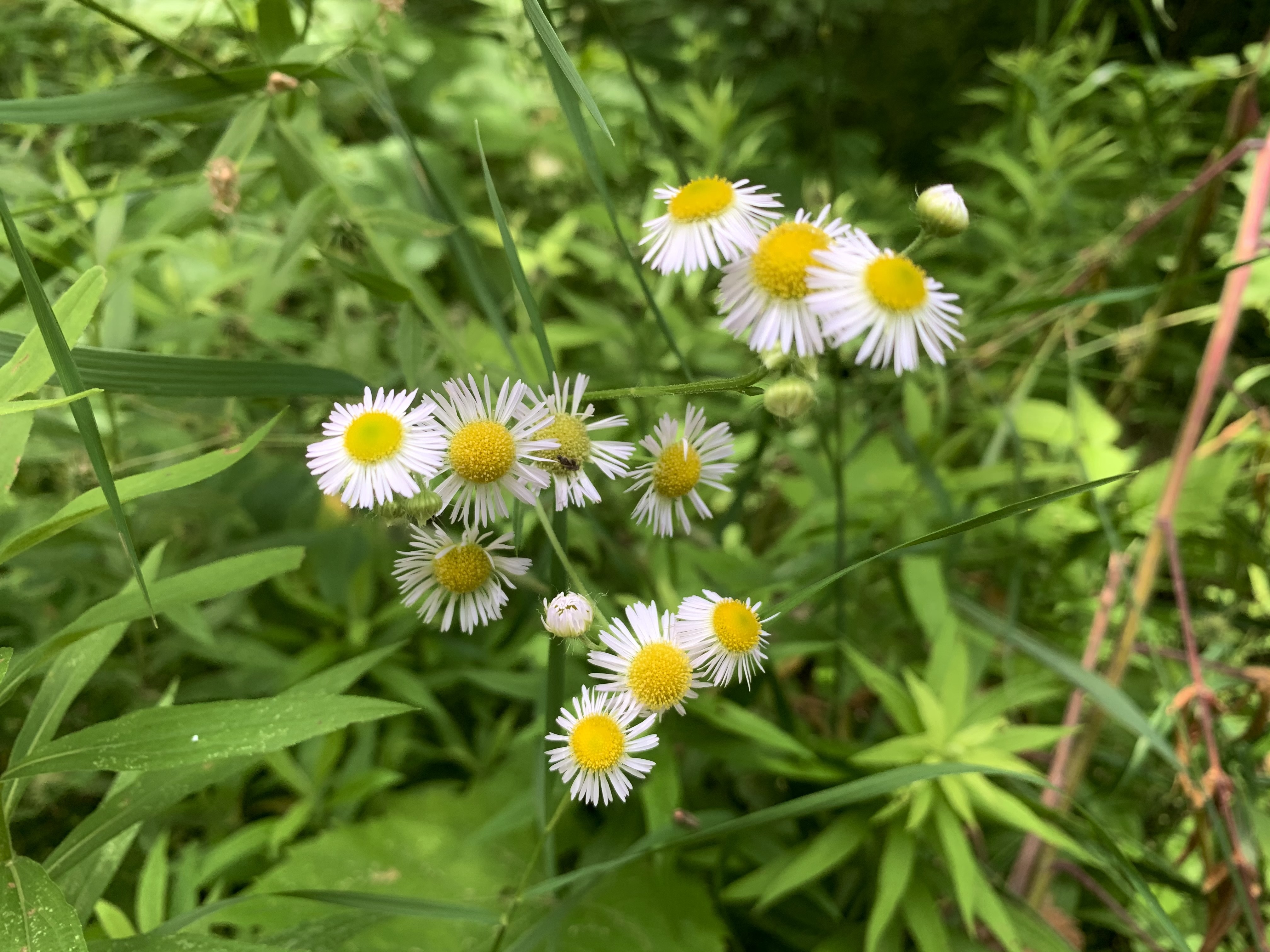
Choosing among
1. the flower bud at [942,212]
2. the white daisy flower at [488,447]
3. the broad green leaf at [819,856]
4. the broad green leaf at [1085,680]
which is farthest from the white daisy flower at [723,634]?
the broad green leaf at [1085,680]

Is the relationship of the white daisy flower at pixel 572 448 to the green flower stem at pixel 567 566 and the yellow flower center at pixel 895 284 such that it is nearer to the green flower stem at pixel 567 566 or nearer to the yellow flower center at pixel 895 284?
the green flower stem at pixel 567 566

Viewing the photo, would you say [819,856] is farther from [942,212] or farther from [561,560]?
[942,212]

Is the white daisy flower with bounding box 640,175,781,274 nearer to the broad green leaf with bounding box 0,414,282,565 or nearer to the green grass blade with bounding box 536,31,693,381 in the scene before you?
the green grass blade with bounding box 536,31,693,381

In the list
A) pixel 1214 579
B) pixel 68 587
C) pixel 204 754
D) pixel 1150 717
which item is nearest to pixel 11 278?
pixel 68 587

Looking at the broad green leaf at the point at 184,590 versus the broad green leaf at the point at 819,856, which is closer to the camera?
the broad green leaf at the point at 184,590

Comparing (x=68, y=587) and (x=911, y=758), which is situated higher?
(x=68, y=587)

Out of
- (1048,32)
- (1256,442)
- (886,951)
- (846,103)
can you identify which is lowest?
(886,951)

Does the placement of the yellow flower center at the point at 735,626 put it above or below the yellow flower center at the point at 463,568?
below

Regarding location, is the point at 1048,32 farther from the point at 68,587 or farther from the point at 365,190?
the point at 68,587

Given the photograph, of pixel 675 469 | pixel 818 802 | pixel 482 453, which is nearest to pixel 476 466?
pixel 482 453
